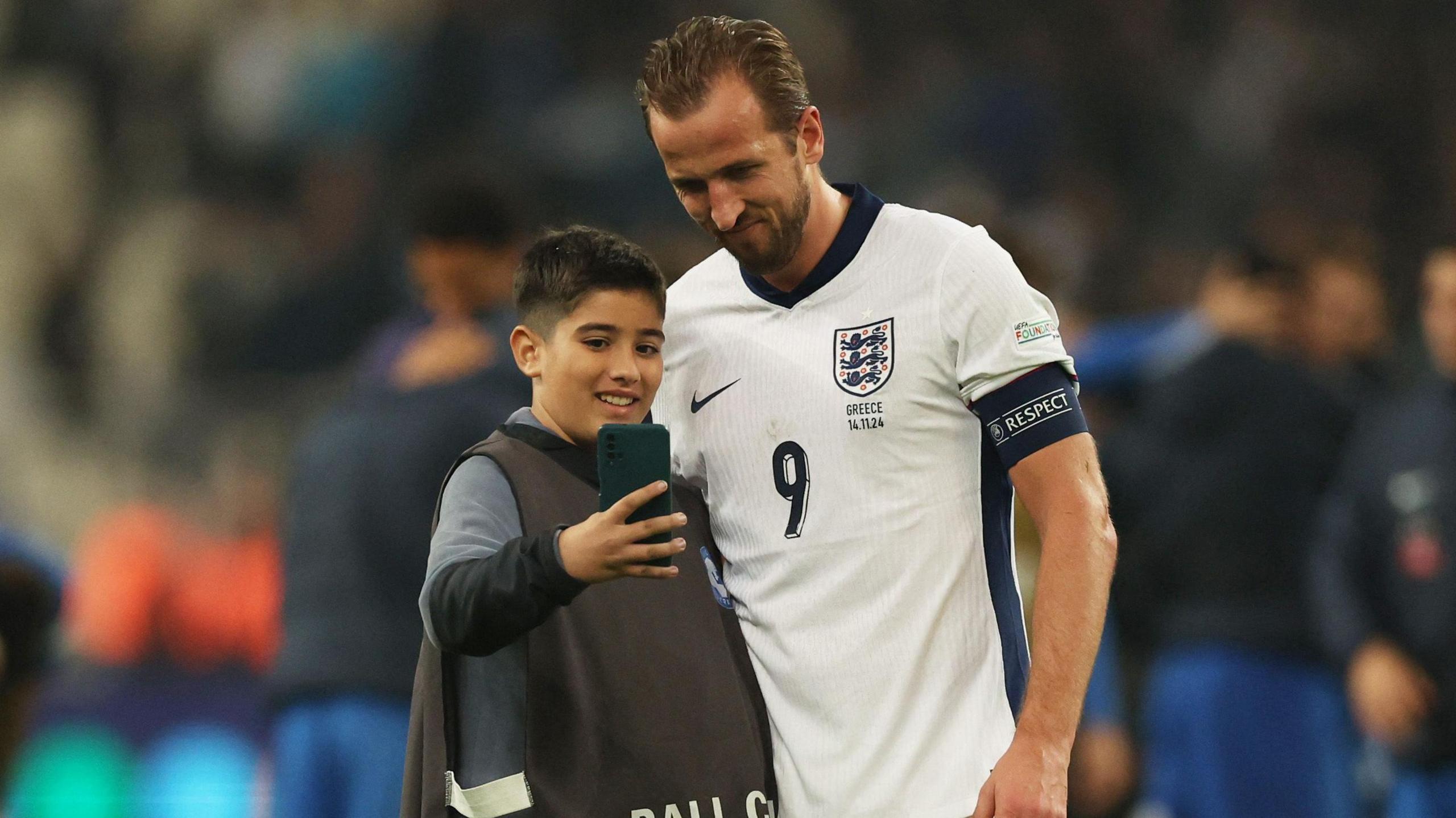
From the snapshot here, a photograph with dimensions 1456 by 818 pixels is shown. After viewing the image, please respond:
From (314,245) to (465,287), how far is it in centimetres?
644

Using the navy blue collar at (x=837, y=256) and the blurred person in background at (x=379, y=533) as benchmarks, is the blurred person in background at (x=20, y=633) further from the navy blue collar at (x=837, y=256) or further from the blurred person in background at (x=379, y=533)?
the blurred person in background at (x=379, y=533)

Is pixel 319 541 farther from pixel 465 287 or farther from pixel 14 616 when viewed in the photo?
pixel 14 616

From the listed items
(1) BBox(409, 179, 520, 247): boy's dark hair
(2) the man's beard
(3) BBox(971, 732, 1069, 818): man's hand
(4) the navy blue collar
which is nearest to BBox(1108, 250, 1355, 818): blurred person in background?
(1) BBox(409, 179, 520, 247): boy's dark hair

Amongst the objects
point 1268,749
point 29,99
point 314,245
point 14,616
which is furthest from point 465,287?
point 29,99

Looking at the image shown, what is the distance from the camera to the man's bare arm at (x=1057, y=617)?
2.35m

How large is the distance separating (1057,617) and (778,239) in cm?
72

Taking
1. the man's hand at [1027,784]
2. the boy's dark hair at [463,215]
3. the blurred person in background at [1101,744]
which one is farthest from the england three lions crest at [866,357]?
the blurred person in background at [1101,744]

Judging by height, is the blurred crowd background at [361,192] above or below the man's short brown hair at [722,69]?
above

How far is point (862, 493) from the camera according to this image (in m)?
2.62

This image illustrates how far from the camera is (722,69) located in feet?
8.74

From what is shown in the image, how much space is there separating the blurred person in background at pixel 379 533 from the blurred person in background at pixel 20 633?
72.9 inches

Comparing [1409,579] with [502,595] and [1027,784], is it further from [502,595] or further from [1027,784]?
[502,595]

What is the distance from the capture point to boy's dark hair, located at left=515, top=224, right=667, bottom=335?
264 cm

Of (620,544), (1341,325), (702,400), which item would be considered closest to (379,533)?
(702,400)
